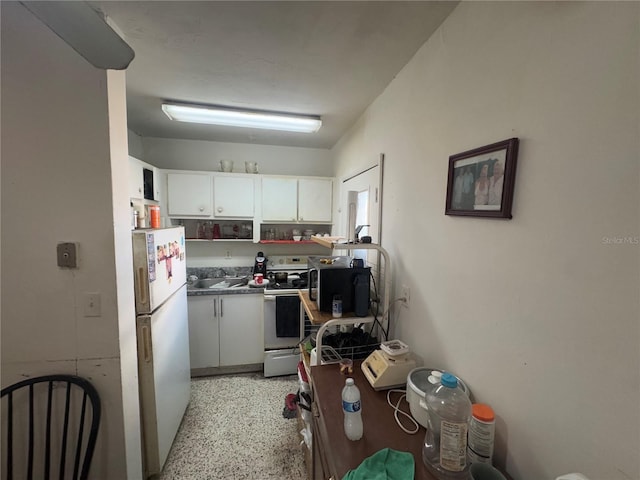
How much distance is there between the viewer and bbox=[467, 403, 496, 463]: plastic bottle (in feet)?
2.81

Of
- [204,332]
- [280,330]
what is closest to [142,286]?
[204,332]

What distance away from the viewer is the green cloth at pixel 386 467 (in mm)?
801

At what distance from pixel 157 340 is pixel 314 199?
83.0 inches

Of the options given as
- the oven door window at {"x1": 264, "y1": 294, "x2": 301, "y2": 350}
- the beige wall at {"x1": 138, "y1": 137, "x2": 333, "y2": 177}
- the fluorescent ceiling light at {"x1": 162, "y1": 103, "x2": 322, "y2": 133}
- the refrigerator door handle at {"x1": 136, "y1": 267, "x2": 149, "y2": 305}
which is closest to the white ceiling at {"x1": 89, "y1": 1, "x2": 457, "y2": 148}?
the fluorescent ceiling light at {"x1": 162, "y1": 103, "x2": 322, "y2": 133}

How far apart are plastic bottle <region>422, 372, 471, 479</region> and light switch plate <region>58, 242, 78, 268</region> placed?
1.65 m

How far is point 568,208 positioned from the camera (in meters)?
0.70

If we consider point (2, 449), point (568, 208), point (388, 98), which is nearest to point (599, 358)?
point (568, 208)

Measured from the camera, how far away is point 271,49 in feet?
4.64

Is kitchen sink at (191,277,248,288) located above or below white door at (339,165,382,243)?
below

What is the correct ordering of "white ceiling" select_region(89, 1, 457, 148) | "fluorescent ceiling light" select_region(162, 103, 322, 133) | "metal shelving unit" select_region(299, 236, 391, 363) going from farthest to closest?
1. "fluorescent ceiling light" select_region(162, 103, 322, 133)
2. "metal shelving unit" select_region(299, 236, 391, 363)
3. "white ceiling" select_region(89, 1, 457, 148)

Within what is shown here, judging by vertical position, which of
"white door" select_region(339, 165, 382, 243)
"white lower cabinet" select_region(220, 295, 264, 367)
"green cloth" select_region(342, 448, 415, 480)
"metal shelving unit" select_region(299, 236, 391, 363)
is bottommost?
"white lower cabinet" select_region(220, 295, 264, 367)

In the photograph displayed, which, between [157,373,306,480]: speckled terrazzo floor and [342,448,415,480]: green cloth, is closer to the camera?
[342,448,415,480]: green cloth
